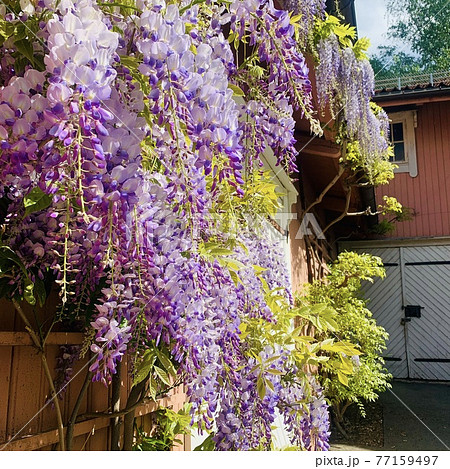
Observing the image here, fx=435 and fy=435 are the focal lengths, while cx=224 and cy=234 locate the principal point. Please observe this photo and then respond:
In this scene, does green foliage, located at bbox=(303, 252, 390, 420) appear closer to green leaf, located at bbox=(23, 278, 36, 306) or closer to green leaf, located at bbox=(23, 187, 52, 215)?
green leaf, located at bbox=(23, 278, 36, 306)

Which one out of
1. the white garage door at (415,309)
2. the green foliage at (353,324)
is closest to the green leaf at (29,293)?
the white garage door at (415,309)

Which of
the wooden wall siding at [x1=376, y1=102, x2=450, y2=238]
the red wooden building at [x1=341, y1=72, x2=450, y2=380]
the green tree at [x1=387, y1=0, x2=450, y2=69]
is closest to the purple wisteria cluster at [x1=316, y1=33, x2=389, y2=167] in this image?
the red wooden building at [x1=341, y1=72, x2=450, y2=380]

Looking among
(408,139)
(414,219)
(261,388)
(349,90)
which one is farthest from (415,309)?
(408,139)

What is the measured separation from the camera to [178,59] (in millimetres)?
466

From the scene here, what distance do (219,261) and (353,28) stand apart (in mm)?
1823

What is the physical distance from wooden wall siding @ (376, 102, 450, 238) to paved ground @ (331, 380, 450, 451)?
2.06m

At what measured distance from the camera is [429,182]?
4492mm

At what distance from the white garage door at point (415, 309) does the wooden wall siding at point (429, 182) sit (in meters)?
0.33

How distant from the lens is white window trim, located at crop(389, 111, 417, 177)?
15.9 feet

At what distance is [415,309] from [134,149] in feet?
8.53
